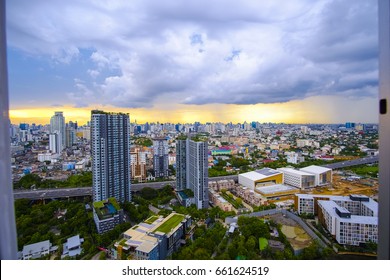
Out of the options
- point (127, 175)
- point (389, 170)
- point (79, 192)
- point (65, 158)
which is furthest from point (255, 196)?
point (389, 170)

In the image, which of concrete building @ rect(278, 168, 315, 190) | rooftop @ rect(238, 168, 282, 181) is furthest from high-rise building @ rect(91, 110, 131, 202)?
concrete building @ rect(278, 168, 315, 190)

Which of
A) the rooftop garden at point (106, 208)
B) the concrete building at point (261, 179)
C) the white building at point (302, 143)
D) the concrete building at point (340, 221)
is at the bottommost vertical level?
the concrete building at point (261, 179)

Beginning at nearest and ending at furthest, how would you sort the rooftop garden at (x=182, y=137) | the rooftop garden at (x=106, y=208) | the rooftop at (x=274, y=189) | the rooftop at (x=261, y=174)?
the rooftop garden at (x=106, y=208)
the rooftop garden at (x=182, y=137)
the rooftop at (x=274, y=189)
the rooftop at (x=261, y=174)

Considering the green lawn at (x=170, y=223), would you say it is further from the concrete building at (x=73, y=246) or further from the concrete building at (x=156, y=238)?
the concrete building at (x=73, y=246)

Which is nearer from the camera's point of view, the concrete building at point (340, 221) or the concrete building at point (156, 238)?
the concrete building at point (156, 238)

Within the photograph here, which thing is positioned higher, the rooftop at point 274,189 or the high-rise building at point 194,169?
the high-rise building at point 194,169

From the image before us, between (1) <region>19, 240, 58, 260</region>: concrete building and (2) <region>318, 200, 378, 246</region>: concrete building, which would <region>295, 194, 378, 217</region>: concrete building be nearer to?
(2) <region>318, 200, 378, 246</region>: concrete building

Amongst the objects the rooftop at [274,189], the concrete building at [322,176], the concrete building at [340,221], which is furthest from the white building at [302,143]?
the concrete building at [340,221]

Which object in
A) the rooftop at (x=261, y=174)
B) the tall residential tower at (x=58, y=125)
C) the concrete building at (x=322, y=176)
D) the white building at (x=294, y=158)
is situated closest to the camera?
the tall residential tower at (x=58, y=125)
